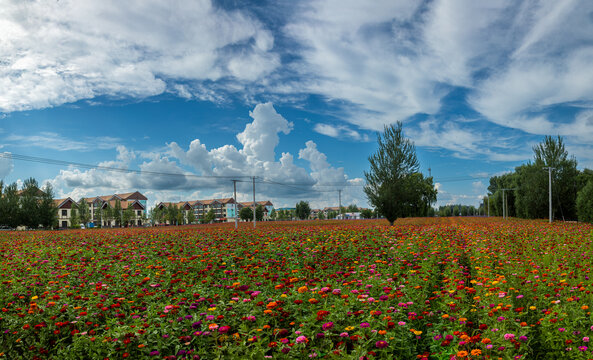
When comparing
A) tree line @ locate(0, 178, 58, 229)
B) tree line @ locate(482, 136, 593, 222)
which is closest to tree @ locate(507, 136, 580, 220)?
tree line @ locate(482, 136, 593, 222)

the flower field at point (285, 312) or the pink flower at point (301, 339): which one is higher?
the pink flower at point (301, 339)

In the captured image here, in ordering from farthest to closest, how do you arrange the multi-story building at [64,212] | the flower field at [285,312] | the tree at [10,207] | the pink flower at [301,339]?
the multi-story building at [64,212] → the tree at [10,207] → the flower field at [285,312] → the pink flower at [301,339]

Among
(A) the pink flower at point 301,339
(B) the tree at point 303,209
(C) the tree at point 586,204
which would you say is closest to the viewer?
(A) the pink flower at point 301,339

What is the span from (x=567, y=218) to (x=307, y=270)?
42.7 meters

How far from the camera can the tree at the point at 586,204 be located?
29422mm

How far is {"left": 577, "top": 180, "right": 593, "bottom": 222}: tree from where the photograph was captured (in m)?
29.4

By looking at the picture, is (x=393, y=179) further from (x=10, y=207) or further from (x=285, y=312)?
(x=10, y=207)

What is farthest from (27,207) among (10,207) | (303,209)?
(303,209)

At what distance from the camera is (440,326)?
446cm

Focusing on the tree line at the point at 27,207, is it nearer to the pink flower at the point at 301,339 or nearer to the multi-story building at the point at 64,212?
the multi-story building at the point at 64,212

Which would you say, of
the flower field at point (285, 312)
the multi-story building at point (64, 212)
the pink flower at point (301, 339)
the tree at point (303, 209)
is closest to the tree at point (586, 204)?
the flower field at point (285, 312)

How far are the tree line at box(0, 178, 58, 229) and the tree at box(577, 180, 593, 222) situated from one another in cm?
5981

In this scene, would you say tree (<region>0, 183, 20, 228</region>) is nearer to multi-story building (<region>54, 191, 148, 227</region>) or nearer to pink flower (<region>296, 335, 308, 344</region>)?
multi-story building (<region>54, 191, 148, 227</region>)

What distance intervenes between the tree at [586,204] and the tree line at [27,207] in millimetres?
59812
